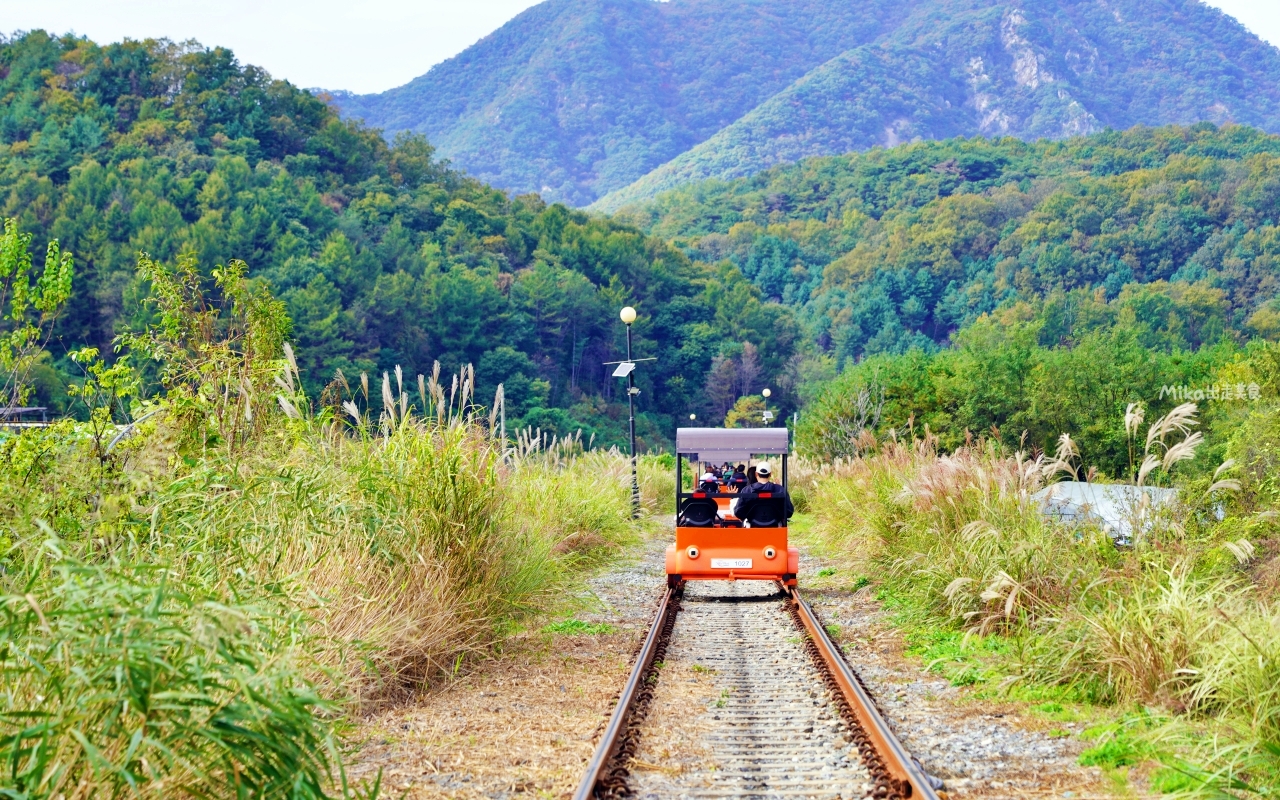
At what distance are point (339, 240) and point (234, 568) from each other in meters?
80.0

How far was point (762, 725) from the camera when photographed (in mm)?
7230

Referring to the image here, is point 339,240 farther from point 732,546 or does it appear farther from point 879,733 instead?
point 879,733

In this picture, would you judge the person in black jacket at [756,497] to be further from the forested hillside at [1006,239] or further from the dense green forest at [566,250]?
the dense green forest at [566,250]

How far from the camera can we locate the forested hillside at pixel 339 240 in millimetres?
74750

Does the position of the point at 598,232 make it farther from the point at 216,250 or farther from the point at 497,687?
the point at 497,687

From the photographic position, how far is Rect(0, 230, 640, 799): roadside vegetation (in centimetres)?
405

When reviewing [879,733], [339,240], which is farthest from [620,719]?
[339,240]

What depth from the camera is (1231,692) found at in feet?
20.0

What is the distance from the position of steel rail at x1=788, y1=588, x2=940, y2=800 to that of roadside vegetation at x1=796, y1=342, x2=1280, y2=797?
85 cm

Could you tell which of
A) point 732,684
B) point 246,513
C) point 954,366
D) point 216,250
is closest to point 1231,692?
point 732,684

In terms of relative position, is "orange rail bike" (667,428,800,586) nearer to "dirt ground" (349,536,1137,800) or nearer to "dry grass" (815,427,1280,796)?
"dry grass" (815,427,1280,796)

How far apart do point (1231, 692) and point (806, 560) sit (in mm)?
12628

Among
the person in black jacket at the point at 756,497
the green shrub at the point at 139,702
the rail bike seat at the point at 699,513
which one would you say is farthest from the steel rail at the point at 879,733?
the rail bike seat at the point at 699,513

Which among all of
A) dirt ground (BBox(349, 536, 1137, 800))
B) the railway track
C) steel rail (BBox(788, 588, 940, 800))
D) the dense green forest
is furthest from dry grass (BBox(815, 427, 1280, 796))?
the dense green forest
